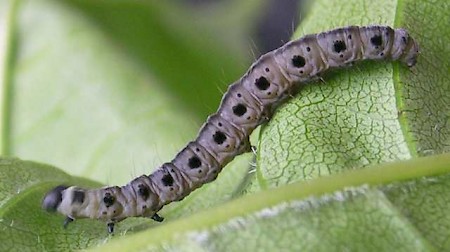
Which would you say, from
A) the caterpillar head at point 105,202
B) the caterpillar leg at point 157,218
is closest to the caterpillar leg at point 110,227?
the caterpillar head at point 105,202

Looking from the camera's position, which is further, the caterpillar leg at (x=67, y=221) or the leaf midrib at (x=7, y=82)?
the leaf midrib at (x=7, y=82)

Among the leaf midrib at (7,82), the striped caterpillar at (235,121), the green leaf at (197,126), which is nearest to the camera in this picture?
the green leaf at (197,126)

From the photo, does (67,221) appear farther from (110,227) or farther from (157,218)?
(157,218)

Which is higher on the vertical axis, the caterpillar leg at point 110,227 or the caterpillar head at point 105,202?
the caterpillar head at point 105,202

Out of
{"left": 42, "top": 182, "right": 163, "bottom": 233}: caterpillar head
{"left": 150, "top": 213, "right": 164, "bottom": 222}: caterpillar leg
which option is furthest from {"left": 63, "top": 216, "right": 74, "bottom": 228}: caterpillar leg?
{"left": 150, "top": 213, "right": 164, "bottom": 222}: caterpillar leg

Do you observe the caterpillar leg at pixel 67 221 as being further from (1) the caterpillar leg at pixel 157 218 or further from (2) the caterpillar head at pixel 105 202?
(1) the caterpillar leg at pixel 157 218
